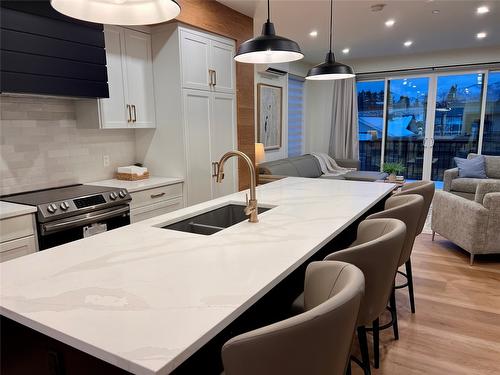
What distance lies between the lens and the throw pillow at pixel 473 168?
5891mm

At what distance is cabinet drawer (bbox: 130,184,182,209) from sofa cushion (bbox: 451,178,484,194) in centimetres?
467

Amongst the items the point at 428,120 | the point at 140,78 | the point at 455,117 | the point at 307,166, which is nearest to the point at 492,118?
the point at 455,117

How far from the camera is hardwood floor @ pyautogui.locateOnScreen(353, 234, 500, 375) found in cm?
210

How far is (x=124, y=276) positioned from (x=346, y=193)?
1.83 meters

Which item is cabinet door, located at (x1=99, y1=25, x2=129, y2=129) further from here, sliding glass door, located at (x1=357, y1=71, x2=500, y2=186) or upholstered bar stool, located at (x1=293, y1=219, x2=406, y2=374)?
sliding glass door, located at (x1=357, y1=71, x2=500, y2=186)

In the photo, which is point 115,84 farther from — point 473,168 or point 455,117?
point 455,117

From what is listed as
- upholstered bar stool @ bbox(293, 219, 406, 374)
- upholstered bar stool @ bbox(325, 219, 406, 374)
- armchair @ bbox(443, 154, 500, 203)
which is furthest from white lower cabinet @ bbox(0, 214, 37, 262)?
armchair @ bbox(443, 154, 500, 203)

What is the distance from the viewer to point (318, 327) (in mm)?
822

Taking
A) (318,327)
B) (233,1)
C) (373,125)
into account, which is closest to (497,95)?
(373,125)

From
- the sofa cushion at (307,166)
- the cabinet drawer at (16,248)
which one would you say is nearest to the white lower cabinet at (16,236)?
the cabinet drawer at (16,248)

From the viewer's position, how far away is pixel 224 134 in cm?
400

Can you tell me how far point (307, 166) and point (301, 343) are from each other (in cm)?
583

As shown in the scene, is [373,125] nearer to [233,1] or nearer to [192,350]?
[233,1]

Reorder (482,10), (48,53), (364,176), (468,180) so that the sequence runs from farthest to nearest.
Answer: (364,176) → (468,180) → (482,10) → (48,53)
